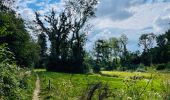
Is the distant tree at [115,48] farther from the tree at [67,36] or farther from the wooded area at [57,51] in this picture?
the tree at [67,36]

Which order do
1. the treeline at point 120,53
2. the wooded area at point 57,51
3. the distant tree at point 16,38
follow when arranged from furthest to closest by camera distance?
the treeline at point 120,53 → the distant tree at point 16,38 → the wooded area at point 57,51

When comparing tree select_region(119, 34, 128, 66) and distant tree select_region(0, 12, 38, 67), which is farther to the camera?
tree select_region(119, 34, 128, 66)

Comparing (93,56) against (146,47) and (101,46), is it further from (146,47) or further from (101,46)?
(146,47)

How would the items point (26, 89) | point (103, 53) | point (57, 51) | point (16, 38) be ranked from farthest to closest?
point (103, 53)
point (57, 51)
point (16, 38)
point (26, 89)

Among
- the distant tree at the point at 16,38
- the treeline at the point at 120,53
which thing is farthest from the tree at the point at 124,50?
the distant tree at the point at 16,38

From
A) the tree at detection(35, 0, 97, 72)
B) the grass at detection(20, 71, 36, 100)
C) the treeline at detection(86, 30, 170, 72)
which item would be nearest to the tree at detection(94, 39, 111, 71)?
the treeline at detection(86, 30, 170, 72)

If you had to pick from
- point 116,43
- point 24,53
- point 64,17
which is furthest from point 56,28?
point 116,43

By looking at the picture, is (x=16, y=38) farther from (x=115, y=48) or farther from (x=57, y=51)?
(x=115, y=48)

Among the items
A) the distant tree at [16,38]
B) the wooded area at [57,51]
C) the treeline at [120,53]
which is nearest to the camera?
the wooded area at [57,51]

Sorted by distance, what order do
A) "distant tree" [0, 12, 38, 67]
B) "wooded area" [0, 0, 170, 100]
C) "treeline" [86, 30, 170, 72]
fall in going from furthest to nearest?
"treeline" [86, 30, 170, 72] → "distant tree" [0, 12, 38, 67] → "wooded area" [0, 0, 170, 100]

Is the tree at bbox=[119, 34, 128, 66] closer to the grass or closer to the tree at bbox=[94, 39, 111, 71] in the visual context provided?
the tree at bbox=[94, 39, 111, 71]

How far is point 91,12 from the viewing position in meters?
107

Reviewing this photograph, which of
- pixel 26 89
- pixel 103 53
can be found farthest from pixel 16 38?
pixel 103 53

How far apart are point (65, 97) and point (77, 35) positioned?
92663 mm
